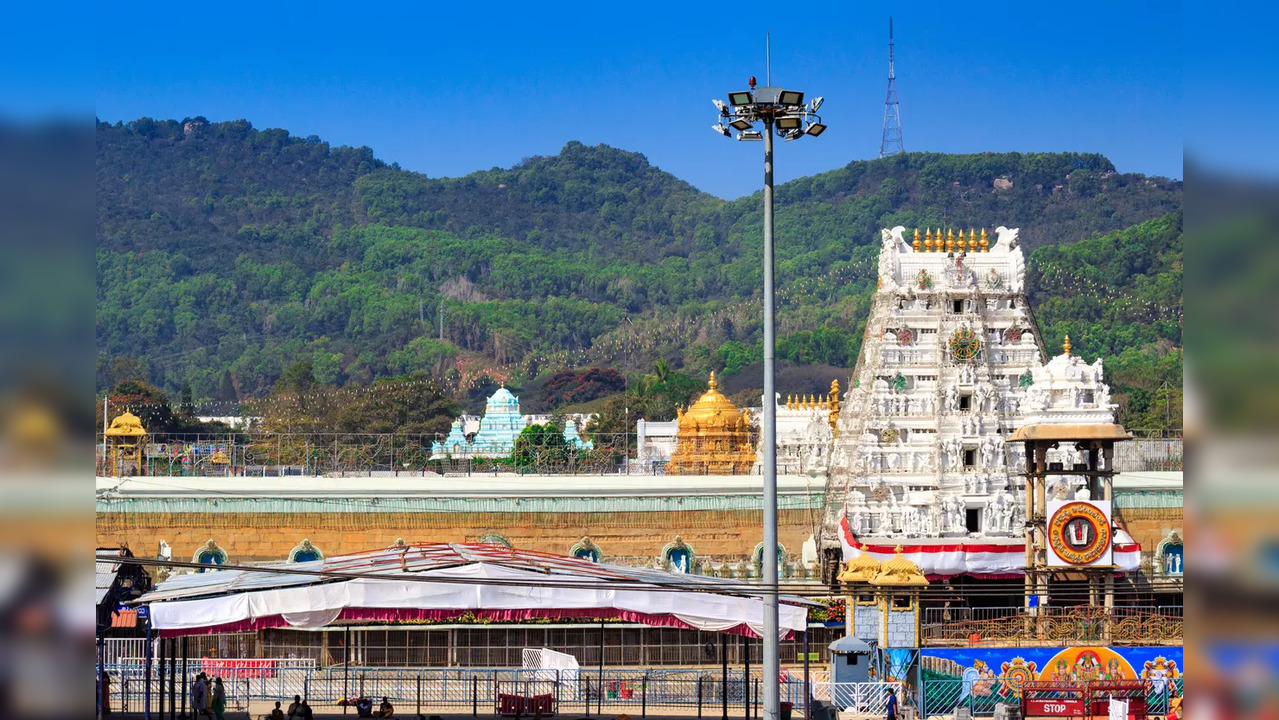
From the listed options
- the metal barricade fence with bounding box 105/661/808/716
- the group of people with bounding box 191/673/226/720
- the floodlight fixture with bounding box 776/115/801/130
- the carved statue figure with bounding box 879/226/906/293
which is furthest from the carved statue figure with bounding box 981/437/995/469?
the floodlight fixture with bounding box 776/115/801/130

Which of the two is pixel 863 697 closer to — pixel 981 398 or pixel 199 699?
pixel 199 699

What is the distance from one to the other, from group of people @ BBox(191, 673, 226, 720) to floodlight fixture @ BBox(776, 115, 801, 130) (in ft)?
44.9

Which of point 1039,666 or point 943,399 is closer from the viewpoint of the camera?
point 1039,666

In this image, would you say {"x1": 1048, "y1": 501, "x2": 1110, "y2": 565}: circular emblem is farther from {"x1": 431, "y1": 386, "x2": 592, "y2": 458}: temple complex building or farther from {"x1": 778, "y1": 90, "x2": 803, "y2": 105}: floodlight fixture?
{"x1": 431, "y1": 386, "x2": 592, "y2": 458}: temple complex building

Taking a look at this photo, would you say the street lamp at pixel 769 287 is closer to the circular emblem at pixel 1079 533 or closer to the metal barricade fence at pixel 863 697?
the metal barricade fence at pixel 863 697

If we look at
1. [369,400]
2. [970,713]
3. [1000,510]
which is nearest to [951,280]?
[1000,510]

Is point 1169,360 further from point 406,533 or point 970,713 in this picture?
point 970,713

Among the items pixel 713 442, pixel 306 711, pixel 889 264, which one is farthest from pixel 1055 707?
pixel 713 442

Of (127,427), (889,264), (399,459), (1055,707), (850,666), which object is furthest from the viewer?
(399,459)

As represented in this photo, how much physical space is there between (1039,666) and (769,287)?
44.3ft

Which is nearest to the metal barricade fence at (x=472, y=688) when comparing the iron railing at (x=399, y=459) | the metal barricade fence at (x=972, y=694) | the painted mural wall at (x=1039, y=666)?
the metal barricade fence at (x=972, y=694)

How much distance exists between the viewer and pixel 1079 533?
40.2 m

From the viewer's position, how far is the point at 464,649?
4138 centimetres
